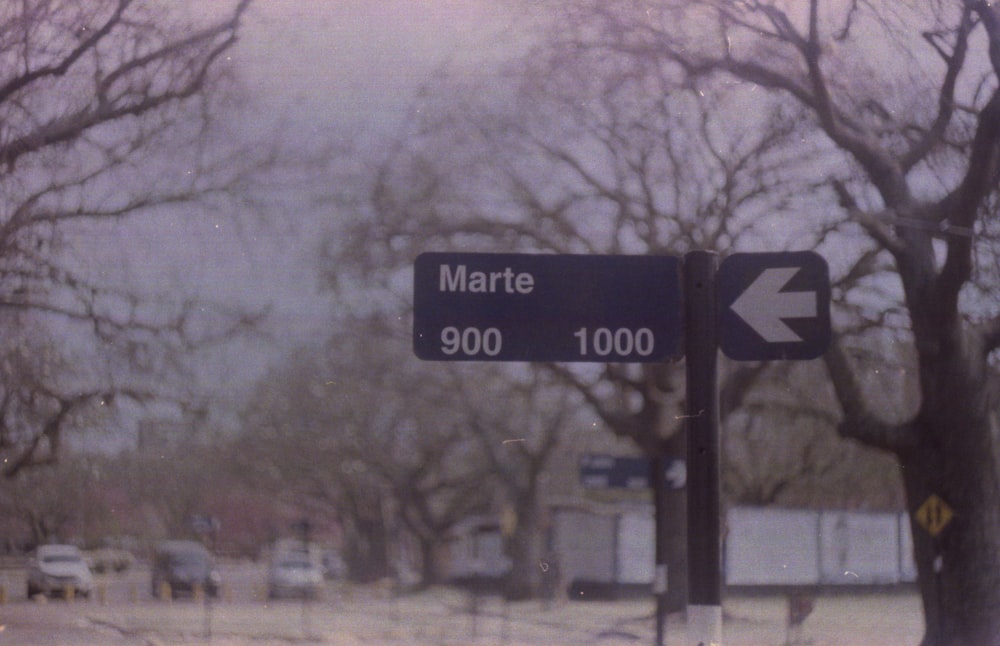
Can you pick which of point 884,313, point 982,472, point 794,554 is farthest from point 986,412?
point 794,554

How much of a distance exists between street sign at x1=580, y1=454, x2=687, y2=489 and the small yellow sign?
2.69 m

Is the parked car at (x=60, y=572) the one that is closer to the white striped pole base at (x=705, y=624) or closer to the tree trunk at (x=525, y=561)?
the tree trunk at (x=525, y=561)

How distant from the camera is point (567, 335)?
5008 mm

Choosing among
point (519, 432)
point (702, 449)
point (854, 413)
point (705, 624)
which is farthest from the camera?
point (854, 413)

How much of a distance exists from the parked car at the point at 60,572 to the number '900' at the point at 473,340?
461cm

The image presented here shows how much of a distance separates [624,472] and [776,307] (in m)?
3.67

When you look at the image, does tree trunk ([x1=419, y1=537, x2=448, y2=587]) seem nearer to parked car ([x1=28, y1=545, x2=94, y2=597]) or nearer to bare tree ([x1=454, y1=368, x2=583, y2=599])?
bare tree ([x1=454, y1=368, x2=583, y2=599])

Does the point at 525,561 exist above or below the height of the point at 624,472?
below

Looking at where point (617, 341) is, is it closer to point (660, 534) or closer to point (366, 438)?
point (660, 534)

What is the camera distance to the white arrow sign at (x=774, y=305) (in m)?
4.77

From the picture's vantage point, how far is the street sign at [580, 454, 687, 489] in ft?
26.4

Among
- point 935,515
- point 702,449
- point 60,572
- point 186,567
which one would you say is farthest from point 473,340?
point 935,515

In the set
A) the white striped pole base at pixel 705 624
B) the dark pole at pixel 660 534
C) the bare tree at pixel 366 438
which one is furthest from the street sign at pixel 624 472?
the white striped pole base at pixel 705 624

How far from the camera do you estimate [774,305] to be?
4773mm
